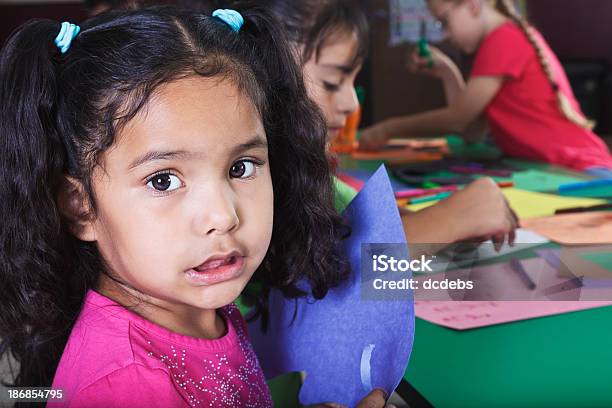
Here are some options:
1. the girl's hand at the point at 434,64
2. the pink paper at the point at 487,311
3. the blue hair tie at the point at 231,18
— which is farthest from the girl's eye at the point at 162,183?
the girl's hand at the point at 434,64

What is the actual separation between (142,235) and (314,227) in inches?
9.2

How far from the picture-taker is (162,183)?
1.92ft

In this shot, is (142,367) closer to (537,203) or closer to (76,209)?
(76,209)

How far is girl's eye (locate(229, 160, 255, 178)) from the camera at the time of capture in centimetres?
63

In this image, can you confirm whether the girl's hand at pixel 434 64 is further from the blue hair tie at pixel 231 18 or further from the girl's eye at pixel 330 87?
the blue hair tie at pixel 231 18

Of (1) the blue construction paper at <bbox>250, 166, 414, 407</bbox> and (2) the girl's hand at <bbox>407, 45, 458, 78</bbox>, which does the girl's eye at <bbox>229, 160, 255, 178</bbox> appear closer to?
(1) the blue construction paper at <bbox>250, 166, 414, 407</bbox>

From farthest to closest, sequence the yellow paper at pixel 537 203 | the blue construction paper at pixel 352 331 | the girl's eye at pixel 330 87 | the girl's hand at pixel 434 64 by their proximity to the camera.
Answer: the girl's hand at pixel 434 64 < the girl's eye at pixel 330 87 < the yellow paper at pixel 537 203 < the blue construction paper at pixel 352 331

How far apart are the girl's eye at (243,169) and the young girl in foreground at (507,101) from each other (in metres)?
1.16

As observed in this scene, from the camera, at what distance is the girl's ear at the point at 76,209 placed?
0.64 m

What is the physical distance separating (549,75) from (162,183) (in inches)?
57.9

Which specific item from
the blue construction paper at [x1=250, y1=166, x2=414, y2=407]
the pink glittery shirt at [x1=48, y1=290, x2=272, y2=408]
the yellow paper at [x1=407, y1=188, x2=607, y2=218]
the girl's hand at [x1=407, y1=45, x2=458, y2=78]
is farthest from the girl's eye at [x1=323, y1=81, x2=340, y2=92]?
the girl's hand at [x1=407, y1=45, x2=458, y2=78]

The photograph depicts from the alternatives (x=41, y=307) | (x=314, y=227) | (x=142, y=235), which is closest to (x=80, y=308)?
(x=41, y=307)

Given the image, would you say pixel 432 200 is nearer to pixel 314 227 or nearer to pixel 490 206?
pixel 490 206

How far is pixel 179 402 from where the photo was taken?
1.93 ft
